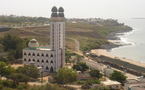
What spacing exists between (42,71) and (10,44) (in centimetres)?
1849

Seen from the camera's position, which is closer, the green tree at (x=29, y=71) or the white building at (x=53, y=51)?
the green tree at (x=29, y=71)

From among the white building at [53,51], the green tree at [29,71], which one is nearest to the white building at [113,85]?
the green tree at [29,71]

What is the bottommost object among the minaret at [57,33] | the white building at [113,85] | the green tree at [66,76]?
the white building at [113,85]

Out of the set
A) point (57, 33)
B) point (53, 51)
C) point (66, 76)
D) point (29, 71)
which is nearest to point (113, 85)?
point (66, 76)

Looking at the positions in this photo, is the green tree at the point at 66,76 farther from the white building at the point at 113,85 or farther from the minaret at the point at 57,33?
the minaret at the point at 57,33

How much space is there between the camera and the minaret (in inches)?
1625

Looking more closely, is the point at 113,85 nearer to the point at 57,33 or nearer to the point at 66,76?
the point at 66,76

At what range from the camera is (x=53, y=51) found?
134ft

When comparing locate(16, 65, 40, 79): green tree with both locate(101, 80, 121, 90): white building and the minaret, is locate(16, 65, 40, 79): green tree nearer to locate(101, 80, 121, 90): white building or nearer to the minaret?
the minaret

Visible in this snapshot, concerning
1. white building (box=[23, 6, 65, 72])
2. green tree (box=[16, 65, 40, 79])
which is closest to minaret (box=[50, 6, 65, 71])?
white building (box=[23, 6, 65, 72])

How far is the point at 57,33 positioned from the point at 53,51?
3.29 metres

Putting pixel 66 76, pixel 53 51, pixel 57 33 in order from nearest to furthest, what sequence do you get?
pixel 66 76 < pixel 53 51 < pixel 57 33

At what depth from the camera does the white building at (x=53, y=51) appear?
1618 inches

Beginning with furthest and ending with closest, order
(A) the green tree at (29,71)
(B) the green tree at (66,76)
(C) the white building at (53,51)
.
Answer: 1. (C) the white building at (53,51)
2. (A) the green tree at (29,71)
3. (B) the green tree at (66,76)
